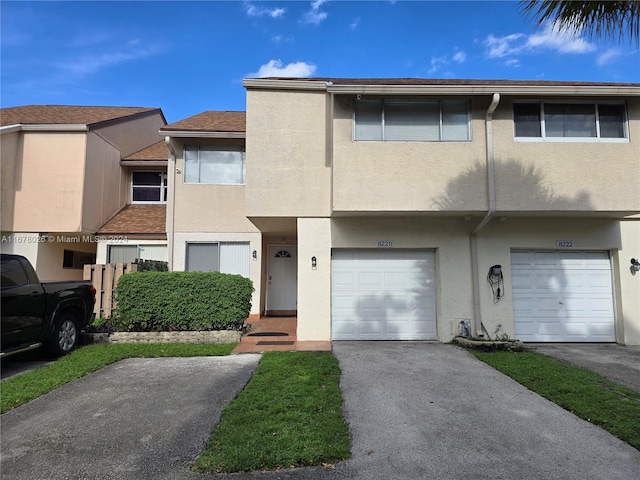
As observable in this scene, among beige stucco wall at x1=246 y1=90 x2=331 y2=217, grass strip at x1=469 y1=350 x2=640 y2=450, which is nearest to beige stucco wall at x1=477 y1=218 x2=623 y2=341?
grass strip at x1=469 y1=350 x2=640 y2=450

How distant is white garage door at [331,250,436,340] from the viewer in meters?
9.02

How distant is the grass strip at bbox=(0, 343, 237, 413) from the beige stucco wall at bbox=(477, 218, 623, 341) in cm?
604

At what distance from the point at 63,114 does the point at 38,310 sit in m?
11.3

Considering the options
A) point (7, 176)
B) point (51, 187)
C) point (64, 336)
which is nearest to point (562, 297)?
point (64, 336)

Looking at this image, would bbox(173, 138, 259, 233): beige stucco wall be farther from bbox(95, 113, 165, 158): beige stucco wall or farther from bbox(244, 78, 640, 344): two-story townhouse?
bbox(95, 113, 165, 158): beige stucco wall

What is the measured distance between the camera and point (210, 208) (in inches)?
468

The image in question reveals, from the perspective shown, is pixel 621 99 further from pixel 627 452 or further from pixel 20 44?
pixel 20 44

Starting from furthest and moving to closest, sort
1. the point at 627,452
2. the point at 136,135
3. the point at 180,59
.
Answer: the point at 136,135 → the point at 180,59 → the point at 627,452

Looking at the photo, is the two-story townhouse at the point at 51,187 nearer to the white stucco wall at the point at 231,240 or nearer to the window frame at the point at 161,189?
the window frame at the point at 161,189

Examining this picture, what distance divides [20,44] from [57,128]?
483 centimetres

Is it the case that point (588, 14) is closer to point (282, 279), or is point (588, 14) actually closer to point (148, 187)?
point (282, 279)

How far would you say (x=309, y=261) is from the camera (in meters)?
8.85

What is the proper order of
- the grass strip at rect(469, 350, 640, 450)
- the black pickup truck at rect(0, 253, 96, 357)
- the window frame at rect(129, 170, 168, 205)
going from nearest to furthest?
1. the grass strip at rect(469, 350, 640, 450)
2. the black pickup truck at rect(0, 253, 96, 357)
3. the window frame at rect(129, 170, 168, 205)

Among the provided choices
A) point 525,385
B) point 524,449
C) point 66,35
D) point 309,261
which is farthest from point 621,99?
point 66,35
